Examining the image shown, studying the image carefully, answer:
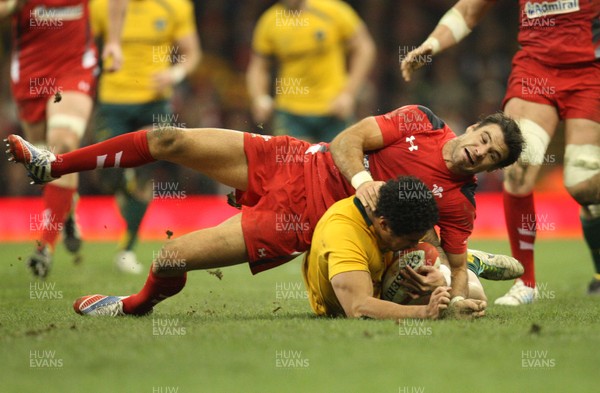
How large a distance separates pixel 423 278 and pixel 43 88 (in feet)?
14.3

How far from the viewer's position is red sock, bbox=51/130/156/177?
570 cm

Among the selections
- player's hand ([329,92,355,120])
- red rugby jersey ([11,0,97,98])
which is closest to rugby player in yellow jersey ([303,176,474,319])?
red rugby jersey ([11,0,97,98])

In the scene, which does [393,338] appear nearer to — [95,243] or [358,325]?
[358,325]

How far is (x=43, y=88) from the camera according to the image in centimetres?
830

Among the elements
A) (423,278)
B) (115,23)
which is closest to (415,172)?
(423,278)

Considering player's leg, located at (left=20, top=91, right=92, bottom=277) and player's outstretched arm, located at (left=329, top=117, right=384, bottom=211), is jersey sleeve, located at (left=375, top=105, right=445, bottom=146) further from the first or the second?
player's leg, located at (left=20, top=91, right=92, bottom=277)

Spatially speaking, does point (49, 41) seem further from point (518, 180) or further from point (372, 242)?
point (372, 242)

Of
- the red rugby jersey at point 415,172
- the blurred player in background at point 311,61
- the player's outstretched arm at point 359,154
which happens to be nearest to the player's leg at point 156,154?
the red rugby jersey at point 415,172

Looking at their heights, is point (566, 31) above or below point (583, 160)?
above

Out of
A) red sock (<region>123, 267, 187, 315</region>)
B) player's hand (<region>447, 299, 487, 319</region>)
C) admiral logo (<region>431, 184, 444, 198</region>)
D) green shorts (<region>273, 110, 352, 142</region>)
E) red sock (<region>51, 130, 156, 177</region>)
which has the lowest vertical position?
green shorts (<region>273, 110, 352, 142</region>)

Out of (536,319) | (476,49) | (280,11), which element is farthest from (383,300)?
(476,49)

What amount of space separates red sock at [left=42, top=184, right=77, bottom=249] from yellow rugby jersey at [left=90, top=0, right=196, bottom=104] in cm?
246

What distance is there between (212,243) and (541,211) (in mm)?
9211

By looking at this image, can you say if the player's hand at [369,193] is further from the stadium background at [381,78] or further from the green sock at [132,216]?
the stadium background at [381,78]
